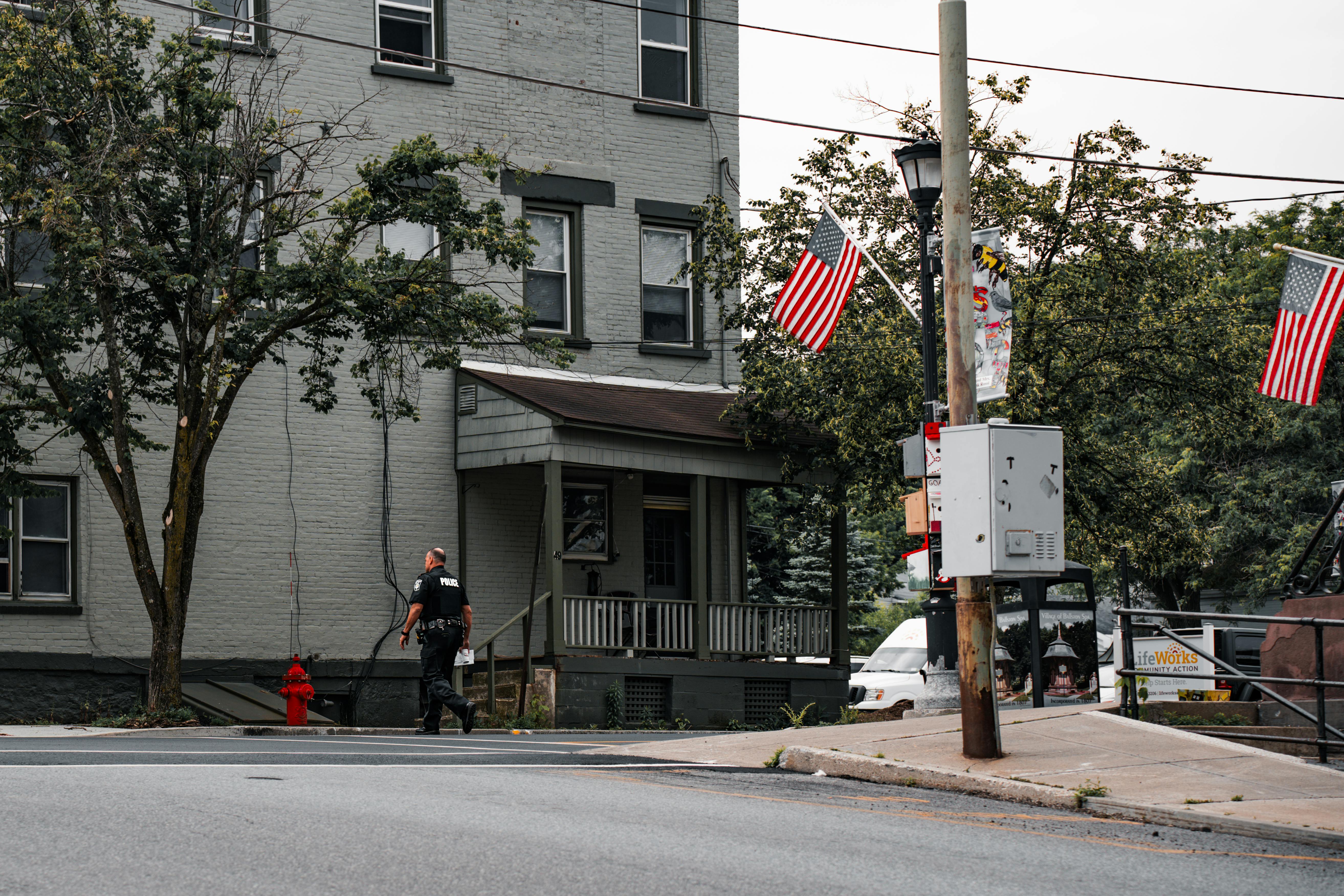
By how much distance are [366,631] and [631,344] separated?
5.67m

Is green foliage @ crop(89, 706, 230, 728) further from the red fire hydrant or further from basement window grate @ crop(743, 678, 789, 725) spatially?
basement window grate @ crop(743, 678, 789, 725)

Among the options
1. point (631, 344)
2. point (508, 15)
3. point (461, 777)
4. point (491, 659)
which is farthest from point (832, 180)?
point (461, 777)

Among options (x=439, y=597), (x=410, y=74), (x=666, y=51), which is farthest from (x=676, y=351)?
(x=439, y=597)

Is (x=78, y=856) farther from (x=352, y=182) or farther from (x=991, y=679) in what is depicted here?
(x=352, y=182)

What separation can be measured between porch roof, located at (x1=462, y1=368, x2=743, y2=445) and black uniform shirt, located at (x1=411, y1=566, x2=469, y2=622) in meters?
4.12

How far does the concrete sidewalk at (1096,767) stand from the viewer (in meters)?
8.90

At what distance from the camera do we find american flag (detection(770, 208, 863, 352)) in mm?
18188

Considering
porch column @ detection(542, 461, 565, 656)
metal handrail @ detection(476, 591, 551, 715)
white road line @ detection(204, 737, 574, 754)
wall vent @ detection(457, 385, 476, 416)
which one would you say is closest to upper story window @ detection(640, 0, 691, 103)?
wall vent @ detection(457, 385, 476, 416)

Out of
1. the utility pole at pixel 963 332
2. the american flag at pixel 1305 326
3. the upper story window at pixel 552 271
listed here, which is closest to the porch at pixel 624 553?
the upper story window at pixel 552 271

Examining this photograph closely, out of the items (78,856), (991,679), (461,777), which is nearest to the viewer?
(78,856)

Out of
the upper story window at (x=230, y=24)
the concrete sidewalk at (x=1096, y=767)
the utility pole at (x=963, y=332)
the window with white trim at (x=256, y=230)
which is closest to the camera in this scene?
the concrete sidewalk at (x=1096, y=767)

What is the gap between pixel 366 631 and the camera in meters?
20.8

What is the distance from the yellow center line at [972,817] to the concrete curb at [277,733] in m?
5.59

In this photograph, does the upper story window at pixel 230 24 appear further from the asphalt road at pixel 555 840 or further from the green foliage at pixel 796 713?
the asphalt road at pixel 555 840
